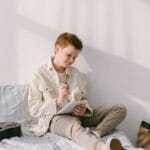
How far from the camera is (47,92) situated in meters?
2.14

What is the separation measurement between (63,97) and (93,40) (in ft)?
1.75

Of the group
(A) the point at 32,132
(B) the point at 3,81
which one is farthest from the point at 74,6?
(A) the point at 32,132

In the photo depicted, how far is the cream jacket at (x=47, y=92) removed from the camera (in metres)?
2.09

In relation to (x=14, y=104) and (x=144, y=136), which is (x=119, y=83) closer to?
(x=144, y=136)

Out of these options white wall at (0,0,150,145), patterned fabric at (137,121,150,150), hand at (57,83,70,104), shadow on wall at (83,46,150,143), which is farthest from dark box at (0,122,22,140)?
patterned fabric at (137,121,150,150)

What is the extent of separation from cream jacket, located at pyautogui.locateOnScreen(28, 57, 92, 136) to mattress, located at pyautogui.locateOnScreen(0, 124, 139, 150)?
94mm

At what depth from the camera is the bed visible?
179cm

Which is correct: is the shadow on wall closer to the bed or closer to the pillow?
the bed

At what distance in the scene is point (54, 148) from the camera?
1764 mm

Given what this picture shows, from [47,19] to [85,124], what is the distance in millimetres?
773

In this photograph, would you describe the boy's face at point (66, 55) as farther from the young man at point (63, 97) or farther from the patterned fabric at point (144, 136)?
the patterned fabric at point (144, 136)

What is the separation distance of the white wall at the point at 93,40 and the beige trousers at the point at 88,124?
26 centimetres

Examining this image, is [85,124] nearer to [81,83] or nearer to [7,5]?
[81,83]

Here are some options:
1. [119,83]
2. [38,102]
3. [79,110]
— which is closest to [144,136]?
[119,83]
